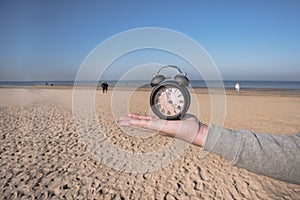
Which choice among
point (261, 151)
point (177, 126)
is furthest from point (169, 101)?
point (261, 151)

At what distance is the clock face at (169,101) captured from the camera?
315 cm

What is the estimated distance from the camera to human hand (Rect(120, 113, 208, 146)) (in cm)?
211

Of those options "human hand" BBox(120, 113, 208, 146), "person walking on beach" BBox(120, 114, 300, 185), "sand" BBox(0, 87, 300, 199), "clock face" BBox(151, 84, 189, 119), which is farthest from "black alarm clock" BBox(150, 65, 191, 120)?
"sand" BBox(0, 87, 300, 199)

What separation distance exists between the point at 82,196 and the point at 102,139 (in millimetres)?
4758

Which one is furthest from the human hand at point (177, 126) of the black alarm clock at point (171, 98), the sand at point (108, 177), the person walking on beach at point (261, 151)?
the sand at point (108, 177)

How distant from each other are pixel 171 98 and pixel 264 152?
6.17ft

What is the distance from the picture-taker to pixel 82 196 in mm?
5262

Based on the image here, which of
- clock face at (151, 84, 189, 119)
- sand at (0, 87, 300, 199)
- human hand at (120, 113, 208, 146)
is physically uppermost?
clock face at (151, 84, 189, 119)

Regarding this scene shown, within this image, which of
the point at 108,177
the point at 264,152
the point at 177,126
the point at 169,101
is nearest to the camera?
the point at 264,152

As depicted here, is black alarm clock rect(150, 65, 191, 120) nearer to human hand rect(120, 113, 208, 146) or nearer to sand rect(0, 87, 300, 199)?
human hand rect(120, 113, 208, 146)

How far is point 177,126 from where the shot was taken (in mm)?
2426

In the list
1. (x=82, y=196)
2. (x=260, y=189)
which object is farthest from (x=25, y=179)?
(x=260, y=189)

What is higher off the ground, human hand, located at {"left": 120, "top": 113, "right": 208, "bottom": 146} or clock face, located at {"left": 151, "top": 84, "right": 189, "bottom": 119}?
clock face, located at {"left": 151, "top": 84, "right": 189, "bottom": 119}

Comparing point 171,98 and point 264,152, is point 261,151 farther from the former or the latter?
point 171,98
